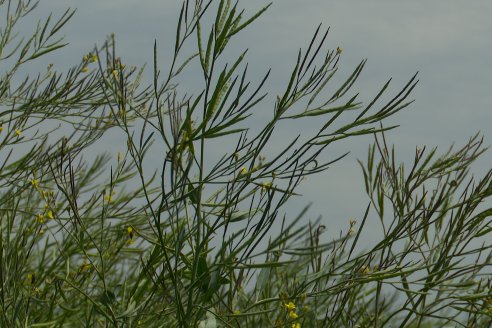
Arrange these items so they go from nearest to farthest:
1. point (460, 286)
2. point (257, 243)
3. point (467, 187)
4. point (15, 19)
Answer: point (257, 243)
point (460, 286)
point (467, 187)
point (15, 19)

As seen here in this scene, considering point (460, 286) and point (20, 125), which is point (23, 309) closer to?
point (460, 286)

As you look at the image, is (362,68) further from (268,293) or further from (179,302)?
(268,293)

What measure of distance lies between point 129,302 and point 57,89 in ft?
9.47

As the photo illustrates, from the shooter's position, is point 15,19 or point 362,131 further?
point 15,19

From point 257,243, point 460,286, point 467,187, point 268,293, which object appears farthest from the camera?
point 268,293

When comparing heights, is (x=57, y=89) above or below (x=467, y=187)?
above

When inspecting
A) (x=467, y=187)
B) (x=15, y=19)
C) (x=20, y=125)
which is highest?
(x=15, y=19)

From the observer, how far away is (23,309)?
3.23 metres

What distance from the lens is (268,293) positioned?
344cm

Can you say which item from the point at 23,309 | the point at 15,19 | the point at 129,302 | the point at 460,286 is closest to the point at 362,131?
the point at 460,286

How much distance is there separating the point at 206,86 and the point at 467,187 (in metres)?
1.05

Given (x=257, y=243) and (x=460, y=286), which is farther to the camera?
(x=460, y=286)

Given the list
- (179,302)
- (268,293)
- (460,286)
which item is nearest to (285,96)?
(179,302)

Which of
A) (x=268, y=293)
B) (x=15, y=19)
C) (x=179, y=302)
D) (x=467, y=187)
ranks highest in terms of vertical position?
(x=15, y=19)
